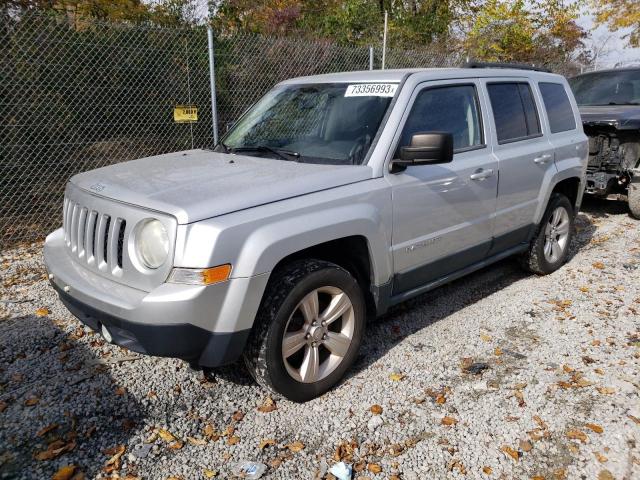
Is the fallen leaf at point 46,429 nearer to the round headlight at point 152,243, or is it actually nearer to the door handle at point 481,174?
the round headlight at point 152,243

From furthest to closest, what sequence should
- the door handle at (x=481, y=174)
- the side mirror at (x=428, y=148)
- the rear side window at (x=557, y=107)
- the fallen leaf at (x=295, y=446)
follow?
1. the rear side window at (x=557, y=107)
2. the door handle at (x=481, y=174)
3. the side mirror at (x=428, y=148)
4. the fallen leaf at (x=295, y=446)

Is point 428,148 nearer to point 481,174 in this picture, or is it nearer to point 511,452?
point 481,174

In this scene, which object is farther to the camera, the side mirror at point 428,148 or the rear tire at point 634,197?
the rear tire at point 634,197

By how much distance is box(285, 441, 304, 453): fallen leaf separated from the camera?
273 centimetres

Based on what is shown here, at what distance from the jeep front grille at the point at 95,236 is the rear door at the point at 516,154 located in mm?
2863

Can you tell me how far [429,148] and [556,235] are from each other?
2.81 metres

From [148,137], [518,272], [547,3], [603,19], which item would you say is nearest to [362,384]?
[518,272]

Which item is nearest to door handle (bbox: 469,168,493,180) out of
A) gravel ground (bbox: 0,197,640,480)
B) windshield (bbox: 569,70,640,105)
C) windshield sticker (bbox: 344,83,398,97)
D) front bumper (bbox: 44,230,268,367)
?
windshield sticker (bbox: 344,83,398,97)

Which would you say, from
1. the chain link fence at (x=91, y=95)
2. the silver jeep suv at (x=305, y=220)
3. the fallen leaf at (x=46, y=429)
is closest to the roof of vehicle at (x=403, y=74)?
the silver jeep suv at (x=305, y=220)

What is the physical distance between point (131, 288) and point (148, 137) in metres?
4.82

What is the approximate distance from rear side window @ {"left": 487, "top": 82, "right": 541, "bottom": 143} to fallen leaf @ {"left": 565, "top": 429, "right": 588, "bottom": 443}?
2.26 m

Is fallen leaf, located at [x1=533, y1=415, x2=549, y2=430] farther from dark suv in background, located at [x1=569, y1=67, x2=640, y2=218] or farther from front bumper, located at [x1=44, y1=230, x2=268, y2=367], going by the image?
dark suv in background, located at [x1=569, y1=67, x2=640, y2=218]

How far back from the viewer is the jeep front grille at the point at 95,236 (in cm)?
273

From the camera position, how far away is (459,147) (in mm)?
3840
